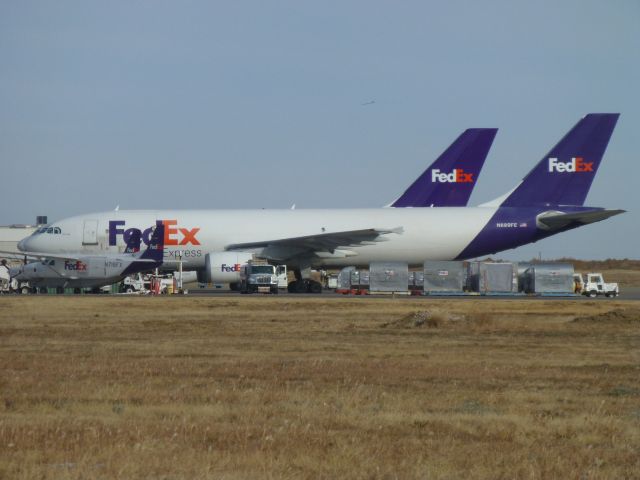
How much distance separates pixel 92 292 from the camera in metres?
61.3

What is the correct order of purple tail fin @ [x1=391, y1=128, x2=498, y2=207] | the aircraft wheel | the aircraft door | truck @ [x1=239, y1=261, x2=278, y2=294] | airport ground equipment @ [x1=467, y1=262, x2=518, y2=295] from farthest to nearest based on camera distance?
purple tail fin @ [x1=391, y1=128, x2=498, y2=207] → the aircraft wheel → airport ground equipment @ [x1=467, y1=262, x2=518, y2=295] → truck @ [x1=239, y1=261, x2=278, y2=294] → the aircraft door

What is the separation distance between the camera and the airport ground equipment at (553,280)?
191ft

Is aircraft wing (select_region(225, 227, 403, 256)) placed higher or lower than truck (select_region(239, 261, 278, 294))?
higher

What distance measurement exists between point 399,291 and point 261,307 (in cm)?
1946

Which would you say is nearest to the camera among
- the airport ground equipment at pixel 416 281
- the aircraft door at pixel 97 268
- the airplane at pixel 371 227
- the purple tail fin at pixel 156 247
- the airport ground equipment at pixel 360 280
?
the aircraft door at pixel 97 268

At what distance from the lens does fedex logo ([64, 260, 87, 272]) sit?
184 feet

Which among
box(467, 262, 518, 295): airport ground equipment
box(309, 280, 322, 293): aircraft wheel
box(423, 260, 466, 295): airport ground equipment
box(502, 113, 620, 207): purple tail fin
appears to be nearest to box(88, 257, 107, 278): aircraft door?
box(309, 280, 322, 293): aircraft wheel

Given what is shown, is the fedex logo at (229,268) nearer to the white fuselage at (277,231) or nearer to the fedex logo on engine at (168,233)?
the white fuselage at (277,231)

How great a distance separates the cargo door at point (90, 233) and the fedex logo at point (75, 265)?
12.5 ft

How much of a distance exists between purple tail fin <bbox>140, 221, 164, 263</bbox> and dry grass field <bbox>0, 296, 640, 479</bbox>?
28.9 metres

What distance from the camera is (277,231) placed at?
6088 cm

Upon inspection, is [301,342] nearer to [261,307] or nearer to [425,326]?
[425,326]

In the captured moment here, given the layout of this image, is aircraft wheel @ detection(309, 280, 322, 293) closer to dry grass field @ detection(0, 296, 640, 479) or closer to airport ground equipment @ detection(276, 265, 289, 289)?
airport ground equipment @ detection(276, 265, 289, 289)

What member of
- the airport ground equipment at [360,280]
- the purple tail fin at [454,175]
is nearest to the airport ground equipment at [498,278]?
the airport ground equipment at [360,280]
